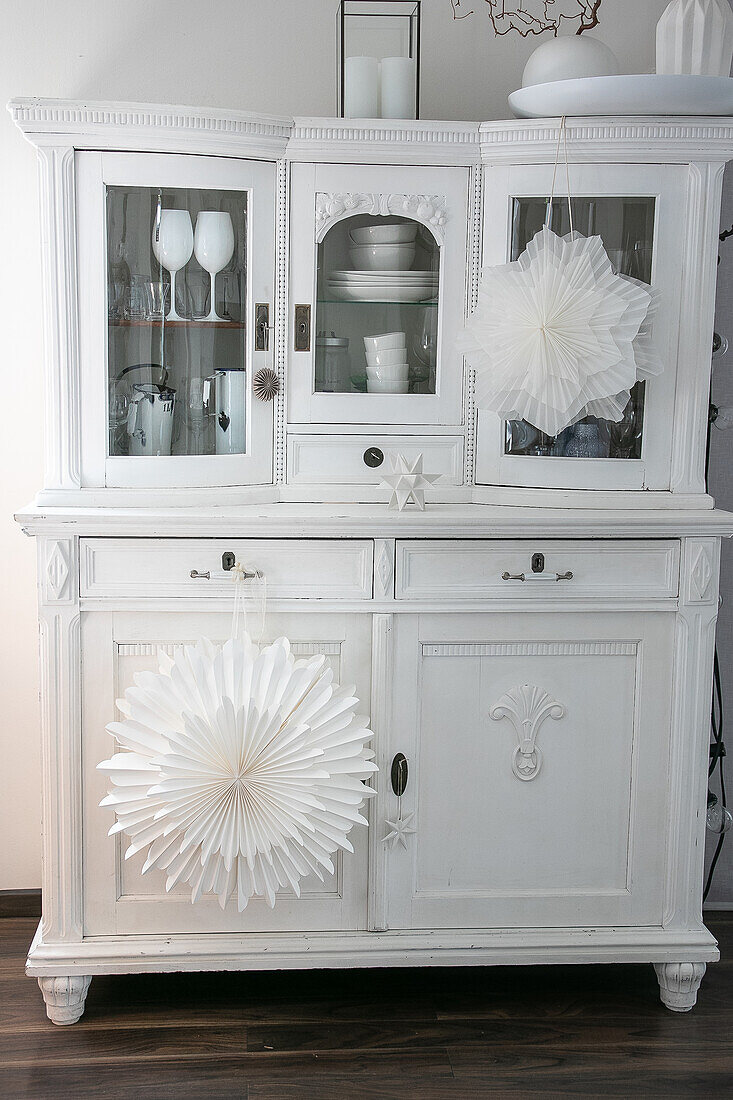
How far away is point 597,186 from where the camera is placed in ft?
7.07

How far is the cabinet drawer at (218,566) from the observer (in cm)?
206

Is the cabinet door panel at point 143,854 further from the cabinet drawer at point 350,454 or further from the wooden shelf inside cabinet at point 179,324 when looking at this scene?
the wooden shelf inside cabinet at point 179,324

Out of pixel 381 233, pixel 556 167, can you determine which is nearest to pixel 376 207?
pixel 381 233

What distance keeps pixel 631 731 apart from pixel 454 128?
4.29 feet

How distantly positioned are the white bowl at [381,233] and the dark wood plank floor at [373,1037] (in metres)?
1.62

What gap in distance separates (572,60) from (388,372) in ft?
2.37

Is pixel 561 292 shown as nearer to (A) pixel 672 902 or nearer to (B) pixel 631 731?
(B) pixel 631 731

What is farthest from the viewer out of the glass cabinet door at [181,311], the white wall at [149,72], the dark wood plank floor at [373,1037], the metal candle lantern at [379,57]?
the white wall at [149,72]

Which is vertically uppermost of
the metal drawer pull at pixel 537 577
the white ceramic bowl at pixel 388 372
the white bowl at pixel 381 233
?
the white bowl at pixel 381 233

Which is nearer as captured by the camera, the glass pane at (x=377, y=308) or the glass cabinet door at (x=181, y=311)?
the glass cabinet door at (x=181, y=311)

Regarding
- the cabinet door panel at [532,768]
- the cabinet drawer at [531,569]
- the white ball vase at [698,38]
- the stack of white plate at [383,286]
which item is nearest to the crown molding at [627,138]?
the white ball vase at [698,38]

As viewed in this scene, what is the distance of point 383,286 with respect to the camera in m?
2.23

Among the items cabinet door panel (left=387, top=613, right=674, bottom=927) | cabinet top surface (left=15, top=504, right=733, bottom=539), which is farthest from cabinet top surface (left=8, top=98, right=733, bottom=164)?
cabinet door panel (left=387, top=613, right=674, bottom=927)

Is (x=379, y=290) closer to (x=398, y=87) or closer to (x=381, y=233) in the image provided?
Answer: (x=381, y=233)
